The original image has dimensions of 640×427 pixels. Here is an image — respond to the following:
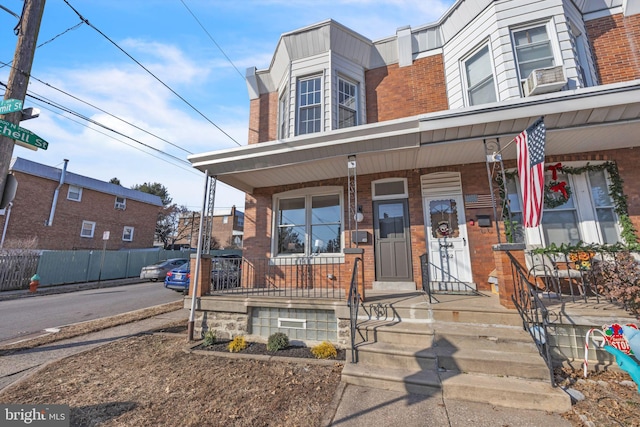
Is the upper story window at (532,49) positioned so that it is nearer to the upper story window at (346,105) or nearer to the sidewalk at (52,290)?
the upper story window at (346,105)

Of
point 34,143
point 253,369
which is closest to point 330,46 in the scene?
point 34,143

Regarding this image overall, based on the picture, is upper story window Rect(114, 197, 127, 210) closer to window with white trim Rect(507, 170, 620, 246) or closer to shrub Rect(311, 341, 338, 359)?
shrub Rect(311, 341, 338, 359)

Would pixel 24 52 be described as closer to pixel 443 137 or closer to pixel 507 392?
pixel 443 137

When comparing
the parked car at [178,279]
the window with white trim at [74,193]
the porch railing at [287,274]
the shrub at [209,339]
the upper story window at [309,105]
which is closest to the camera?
the shrub at [209,339]

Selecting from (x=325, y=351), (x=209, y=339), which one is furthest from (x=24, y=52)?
(x=325, y=351)

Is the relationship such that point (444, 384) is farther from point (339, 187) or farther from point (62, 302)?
point (62, 302)

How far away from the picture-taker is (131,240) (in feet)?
74.5

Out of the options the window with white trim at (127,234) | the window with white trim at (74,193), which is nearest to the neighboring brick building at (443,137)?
the window with white trim at (74,193)

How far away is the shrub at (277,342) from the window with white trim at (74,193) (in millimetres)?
21822

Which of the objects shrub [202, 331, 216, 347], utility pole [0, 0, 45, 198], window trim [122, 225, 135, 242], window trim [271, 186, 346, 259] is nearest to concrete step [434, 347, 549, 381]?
window trim [271, 186, 346, 259]

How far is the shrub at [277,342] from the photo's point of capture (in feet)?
15.8

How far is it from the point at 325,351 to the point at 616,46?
9483mm

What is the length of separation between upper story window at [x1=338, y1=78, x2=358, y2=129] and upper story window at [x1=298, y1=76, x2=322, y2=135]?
0.60 m

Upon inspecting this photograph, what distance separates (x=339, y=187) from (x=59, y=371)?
6.38 meters
